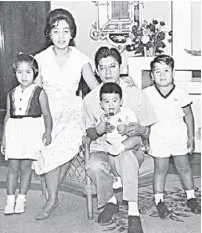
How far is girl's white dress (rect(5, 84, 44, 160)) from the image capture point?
68.1 inches

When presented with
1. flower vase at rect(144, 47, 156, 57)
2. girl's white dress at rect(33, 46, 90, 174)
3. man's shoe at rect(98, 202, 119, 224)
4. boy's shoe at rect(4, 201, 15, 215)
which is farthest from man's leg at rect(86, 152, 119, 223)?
flower vase at rect(144, 47, 156, 57)

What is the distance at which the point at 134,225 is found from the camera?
157 cm

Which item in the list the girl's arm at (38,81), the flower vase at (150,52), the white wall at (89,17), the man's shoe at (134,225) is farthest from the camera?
the white wall at (89,17)

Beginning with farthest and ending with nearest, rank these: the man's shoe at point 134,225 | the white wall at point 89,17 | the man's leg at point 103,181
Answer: the white wall at point 89,17 → the man's leg at point 103,181 → the man's shoe at point 134,225

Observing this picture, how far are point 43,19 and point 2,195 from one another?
150 cm

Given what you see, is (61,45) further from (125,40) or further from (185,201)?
(125,40)

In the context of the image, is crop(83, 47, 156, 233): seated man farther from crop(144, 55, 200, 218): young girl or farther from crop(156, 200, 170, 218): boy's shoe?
crop(156, 200, 170, 218): boy's shoe

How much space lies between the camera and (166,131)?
1.74m

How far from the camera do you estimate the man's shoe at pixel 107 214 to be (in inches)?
66.2

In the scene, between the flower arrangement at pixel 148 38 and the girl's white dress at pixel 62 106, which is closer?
the girl's white dress at pixel 62 106

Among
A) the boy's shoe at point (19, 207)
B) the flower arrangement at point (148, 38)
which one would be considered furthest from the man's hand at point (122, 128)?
the flower arrangement at point (148, 38)

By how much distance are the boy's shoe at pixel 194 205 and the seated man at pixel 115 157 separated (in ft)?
0.88

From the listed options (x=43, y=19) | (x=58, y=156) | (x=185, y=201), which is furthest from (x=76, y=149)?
(x=43, y=19)

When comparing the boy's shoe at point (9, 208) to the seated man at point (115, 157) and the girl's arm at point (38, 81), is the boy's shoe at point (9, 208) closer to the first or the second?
the seated man at point (115, 157)
